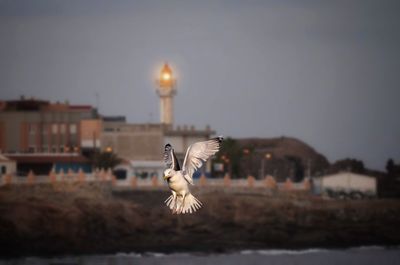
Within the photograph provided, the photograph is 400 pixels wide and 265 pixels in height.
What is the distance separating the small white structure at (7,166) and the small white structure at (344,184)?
2387 centimetres

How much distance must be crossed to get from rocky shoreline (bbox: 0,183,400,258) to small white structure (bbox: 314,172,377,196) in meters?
4.12

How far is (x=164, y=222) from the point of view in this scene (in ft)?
364

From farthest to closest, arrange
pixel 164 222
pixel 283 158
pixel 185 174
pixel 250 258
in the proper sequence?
pixel 283 158 < pixel 164 222 < pixel 250 258 < pixel 185 174

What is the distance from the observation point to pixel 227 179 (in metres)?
111

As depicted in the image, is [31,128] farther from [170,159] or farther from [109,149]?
[170,159]

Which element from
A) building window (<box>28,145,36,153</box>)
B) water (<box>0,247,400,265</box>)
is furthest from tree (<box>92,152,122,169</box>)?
water (<box>0,247,400,265</box>)

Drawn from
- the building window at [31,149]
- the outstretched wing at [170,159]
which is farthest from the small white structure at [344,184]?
the outstretched wing at [170,159]

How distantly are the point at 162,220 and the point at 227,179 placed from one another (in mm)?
5563

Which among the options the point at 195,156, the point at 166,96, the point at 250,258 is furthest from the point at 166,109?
the point at 195,156

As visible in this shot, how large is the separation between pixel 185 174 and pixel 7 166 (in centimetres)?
7227

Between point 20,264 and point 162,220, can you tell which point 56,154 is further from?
point 20,264

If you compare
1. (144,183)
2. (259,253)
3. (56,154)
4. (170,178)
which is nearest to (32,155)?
(56,154)

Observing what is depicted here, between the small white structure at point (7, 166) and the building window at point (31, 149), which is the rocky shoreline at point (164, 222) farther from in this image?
the building window at point (31, 149)

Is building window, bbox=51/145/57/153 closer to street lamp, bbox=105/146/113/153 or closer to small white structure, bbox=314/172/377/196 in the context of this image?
street lamp, bbox=105/146/113/153
